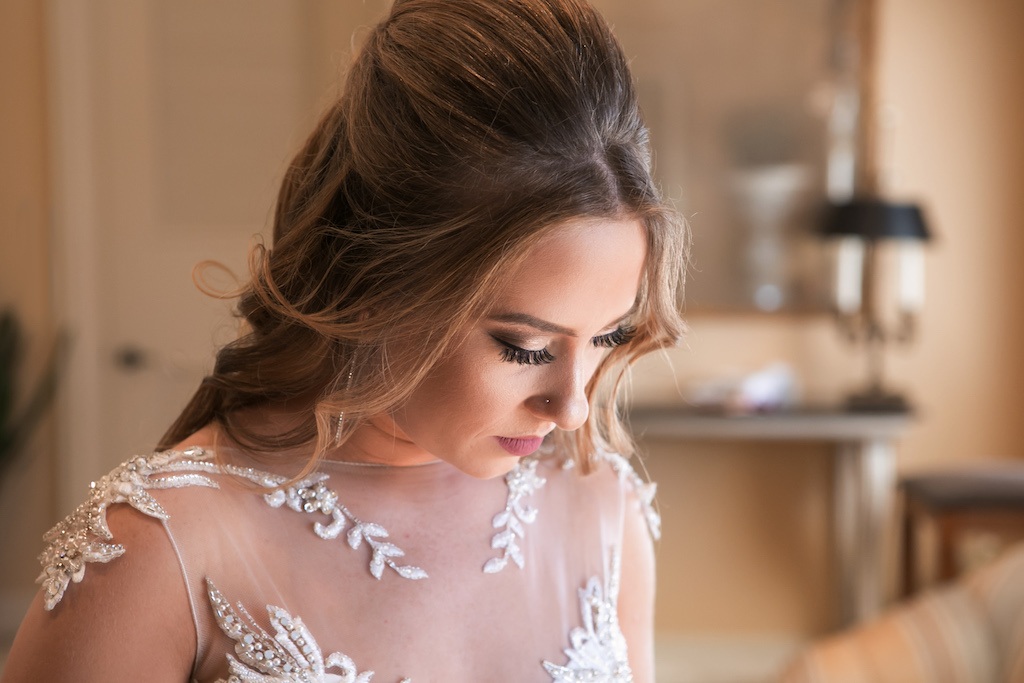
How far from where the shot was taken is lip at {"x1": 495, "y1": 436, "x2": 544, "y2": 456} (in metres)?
0.93

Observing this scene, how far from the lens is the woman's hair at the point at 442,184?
820 mm

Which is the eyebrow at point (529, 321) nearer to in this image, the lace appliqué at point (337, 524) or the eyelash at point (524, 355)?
the eyelash at point (524, 355)

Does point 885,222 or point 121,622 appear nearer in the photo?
point 121,622

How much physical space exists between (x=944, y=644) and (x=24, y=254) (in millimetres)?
2692

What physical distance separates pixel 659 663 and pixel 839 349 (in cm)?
140

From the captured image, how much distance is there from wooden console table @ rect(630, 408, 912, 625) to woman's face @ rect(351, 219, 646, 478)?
2390mm

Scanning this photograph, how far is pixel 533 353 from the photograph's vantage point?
88cm

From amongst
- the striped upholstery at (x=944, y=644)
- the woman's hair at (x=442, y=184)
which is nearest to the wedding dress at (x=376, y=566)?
the woman's hair at (x=442, y=184)

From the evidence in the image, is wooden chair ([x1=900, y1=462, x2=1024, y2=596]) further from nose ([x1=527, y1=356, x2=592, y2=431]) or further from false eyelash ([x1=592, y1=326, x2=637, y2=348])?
nose ([x1=527, y1=356, x2=592, y2=431])

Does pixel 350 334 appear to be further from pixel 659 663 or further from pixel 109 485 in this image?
pixel 659 663

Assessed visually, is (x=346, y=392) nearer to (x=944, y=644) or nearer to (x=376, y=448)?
(x=376, y=448)

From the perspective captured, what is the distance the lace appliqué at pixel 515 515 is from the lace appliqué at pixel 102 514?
0.33 m

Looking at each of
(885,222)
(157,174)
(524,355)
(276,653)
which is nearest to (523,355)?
(524,355)

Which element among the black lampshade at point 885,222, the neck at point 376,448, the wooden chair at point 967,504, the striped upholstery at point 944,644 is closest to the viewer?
the neck at point 376,448
